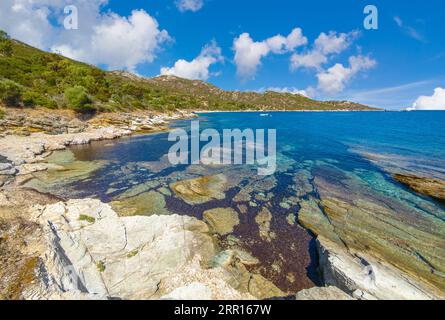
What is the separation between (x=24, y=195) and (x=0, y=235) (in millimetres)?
7110

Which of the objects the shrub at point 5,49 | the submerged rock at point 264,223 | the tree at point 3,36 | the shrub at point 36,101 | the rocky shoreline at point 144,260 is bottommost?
the submerged rock at point 264,223

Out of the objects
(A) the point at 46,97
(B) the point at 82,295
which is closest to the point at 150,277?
(B) the point at 82,295

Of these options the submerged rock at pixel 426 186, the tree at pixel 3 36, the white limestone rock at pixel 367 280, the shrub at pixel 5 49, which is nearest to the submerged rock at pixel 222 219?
the white limestone rock at pixel 367 280

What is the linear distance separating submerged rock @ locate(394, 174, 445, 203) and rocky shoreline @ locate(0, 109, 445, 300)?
9.32 meters

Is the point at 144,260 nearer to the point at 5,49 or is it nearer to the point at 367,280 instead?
the point at 367,280

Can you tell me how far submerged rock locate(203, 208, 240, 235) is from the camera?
1205cm

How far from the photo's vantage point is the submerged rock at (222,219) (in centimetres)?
1205

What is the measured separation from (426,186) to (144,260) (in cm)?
2321

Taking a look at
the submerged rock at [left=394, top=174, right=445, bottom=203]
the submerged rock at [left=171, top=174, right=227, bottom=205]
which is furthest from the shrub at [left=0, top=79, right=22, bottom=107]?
the submerged rock at [left=394, top=174, right=445, bottom=203]

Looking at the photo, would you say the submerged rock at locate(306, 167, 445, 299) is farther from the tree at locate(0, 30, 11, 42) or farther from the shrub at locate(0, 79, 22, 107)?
the tree at locate(0, 30, 11, 42)

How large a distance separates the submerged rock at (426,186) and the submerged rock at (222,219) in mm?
16582

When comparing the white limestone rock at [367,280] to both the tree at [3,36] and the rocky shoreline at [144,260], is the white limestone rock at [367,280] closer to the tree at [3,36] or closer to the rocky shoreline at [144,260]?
the rocky shoreline at [144,260]

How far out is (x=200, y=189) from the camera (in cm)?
1716

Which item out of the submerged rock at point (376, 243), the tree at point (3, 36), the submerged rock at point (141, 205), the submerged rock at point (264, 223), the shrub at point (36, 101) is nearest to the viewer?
the submerged rock at point (376, 243)
